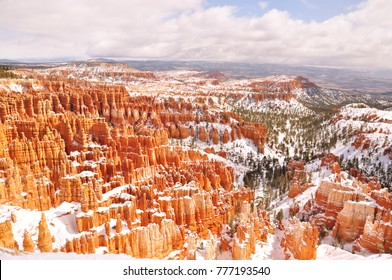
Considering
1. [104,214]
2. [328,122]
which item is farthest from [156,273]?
[328,122]

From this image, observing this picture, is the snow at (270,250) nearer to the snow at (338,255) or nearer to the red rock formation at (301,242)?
the red rock formation at (301,242)

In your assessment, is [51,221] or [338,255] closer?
[338,255]

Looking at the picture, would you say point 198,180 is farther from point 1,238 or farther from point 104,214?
point 1,238

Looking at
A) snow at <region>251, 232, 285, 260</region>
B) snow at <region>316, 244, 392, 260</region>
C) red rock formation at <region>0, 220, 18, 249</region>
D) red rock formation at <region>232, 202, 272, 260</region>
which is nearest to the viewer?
red rock formation at <region>0, 220, 18, 249</region>

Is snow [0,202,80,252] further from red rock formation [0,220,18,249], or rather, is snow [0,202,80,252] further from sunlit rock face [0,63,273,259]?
red rock formation [0,220,18,249]

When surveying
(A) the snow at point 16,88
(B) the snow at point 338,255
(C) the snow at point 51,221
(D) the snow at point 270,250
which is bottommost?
(D) the snow at point 270,250

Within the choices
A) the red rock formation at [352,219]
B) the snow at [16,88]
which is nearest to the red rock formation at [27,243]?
the red rock formation at [352,219]

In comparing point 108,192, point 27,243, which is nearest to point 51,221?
point 27,243

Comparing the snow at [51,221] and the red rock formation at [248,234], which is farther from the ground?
the snow at [51,221]

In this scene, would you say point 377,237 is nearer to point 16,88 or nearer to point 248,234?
point 248,234

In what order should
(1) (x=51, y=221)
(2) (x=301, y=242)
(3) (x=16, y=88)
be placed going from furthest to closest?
(3) (x=16, y=88)
(1) (x=51, y=221)
(2) (x=301, y=242)

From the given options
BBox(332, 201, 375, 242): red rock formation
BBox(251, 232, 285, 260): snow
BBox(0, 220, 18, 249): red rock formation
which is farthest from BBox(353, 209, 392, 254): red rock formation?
BBox(0, 220, 18, 249): red rock formation
